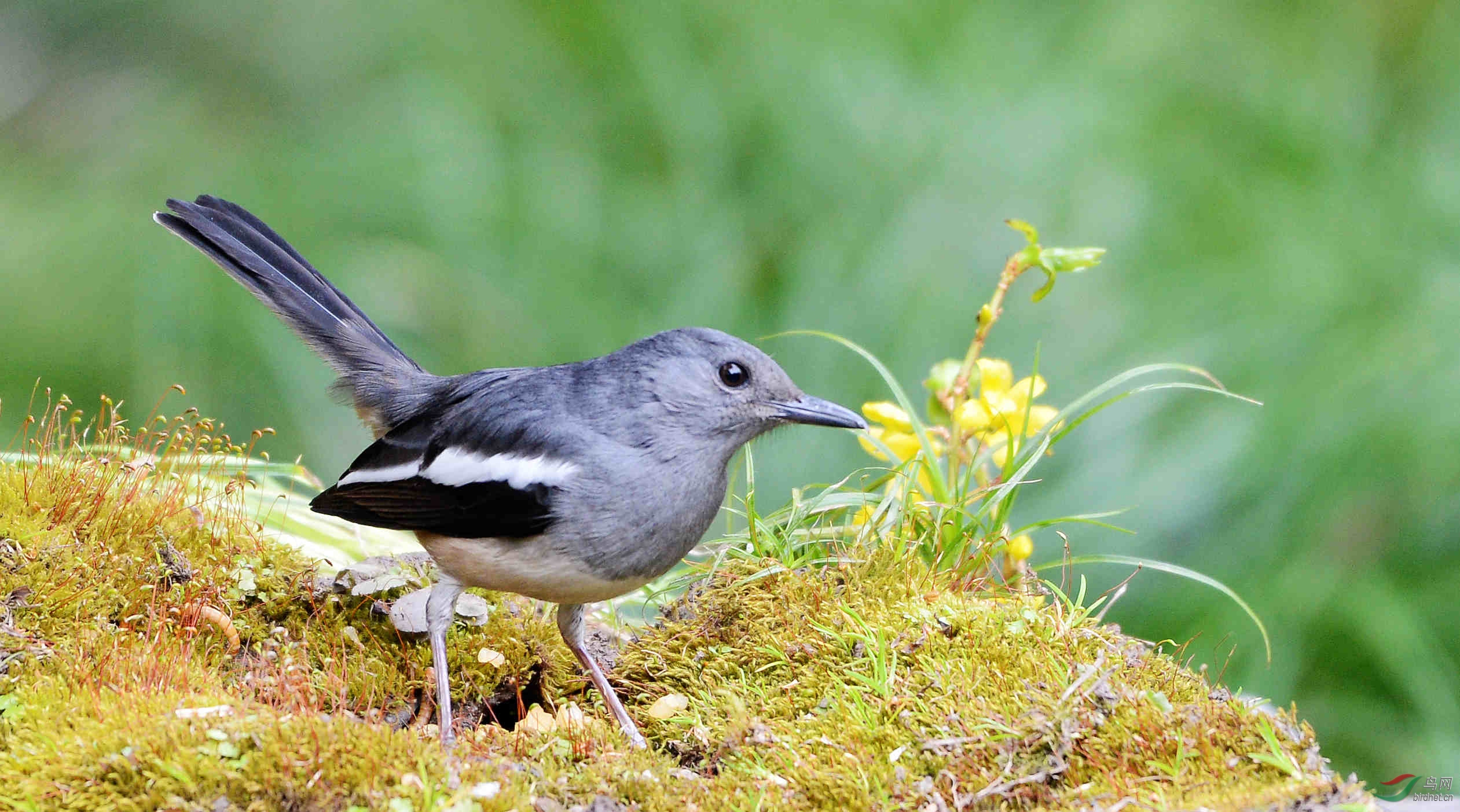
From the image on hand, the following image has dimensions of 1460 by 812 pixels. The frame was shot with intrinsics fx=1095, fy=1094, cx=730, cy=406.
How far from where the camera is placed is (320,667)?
113 inches

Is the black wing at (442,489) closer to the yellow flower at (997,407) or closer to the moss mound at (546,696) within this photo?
the moss mound at (546,696)

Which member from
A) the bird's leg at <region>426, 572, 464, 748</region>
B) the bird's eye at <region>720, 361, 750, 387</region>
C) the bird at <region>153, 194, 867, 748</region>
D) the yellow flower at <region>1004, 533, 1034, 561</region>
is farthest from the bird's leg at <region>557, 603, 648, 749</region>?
the yellow flower at <region>1004, 533, 1034, 561</region>

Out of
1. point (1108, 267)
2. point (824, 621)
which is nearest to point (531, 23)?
point (1108, 267)

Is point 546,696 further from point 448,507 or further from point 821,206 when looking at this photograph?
point 821,206

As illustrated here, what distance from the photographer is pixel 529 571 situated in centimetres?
269

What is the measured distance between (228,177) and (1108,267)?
4.09m

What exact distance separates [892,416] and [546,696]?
1.29 metres

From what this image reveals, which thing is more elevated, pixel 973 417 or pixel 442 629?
Result: pixel 973 417

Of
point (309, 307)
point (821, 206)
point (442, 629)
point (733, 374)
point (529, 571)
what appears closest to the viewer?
point (529, 571)

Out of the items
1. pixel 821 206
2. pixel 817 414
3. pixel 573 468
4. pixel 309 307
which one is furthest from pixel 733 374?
pixel 821 206

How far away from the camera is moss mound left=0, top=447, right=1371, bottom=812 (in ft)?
6.73

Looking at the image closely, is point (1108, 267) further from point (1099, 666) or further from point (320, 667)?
point (320, 667)

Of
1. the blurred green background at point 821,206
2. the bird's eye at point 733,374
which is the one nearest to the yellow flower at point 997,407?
the bird's eye at point 733,374

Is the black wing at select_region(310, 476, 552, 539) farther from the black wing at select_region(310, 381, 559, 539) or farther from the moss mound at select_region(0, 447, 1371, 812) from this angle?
the moss mound at select_region(0, 447, 1371, 812)
